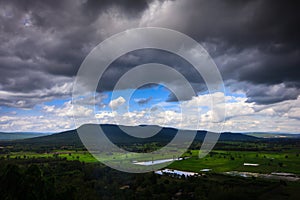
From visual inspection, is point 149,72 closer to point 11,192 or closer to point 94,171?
point 11,192

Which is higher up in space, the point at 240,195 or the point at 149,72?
the point at 149,72

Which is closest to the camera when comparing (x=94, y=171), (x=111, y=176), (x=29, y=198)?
(x=29, y=198)

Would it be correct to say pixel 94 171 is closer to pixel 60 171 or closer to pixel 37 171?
pixel 60 171

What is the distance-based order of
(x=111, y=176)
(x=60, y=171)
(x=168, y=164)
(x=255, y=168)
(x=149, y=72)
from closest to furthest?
(x=149, y=72) < (x=111, y=176) < (x=60, y=171) < (x=255, y=168) < (x=168, y=164)

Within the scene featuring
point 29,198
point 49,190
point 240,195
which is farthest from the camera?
point 240,195

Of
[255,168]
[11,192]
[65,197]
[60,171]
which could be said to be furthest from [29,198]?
[255,168]

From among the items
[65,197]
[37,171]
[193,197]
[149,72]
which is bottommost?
[193,197]

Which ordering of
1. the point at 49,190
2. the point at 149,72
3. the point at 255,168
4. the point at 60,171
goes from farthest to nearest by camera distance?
the point at 255,168 < the point at 60,171 < the point at 149,72 < the point at 49,190

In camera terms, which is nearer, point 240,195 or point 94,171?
point 240,195

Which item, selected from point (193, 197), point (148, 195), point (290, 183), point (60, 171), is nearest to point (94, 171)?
point (60, 171)
